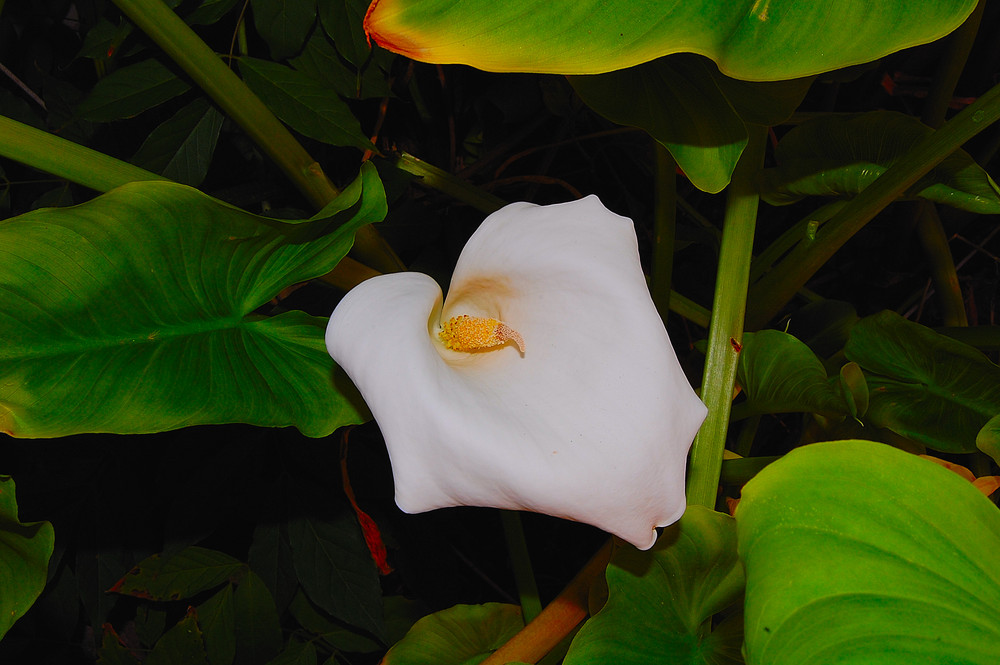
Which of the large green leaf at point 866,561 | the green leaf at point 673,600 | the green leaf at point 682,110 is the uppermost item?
the green leaf at point 682,110

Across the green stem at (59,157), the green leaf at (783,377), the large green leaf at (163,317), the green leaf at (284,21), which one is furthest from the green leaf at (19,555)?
the green leaf at (783,377)

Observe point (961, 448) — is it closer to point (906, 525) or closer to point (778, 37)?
point (906, 525)

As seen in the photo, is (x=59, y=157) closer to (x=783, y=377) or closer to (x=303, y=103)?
(x=303, y=103)

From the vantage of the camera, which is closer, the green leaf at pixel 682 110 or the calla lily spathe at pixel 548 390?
the calla lily spathe at pixel 548 390

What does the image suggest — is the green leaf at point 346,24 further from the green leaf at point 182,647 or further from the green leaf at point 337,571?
the green leaf at point 182,647

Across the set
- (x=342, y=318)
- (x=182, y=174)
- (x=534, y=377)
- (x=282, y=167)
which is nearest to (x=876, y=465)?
(x=534, y=377)

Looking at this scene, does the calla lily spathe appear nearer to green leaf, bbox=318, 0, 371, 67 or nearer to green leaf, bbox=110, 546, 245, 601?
green leaf, bbox=318, 0, 371, 67

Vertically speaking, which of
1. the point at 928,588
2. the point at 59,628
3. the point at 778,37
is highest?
the point at 778,37
